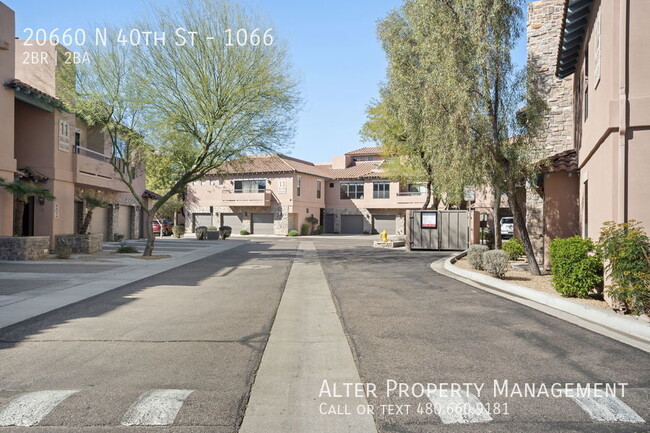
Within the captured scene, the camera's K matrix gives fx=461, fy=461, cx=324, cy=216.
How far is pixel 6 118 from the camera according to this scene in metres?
17.8

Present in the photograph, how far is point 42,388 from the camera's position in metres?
4.66

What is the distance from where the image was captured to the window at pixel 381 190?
173 ft

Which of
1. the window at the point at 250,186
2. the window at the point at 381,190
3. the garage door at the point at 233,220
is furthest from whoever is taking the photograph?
the window at the point at 381,190

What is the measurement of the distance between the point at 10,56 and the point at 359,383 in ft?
66.1

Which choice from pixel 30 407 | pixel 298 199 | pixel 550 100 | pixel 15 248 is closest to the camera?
Answer: pixel 30 407

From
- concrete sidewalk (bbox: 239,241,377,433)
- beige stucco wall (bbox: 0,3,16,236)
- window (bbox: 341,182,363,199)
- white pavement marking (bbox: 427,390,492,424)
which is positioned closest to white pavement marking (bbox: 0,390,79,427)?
concrete sidewalk (bbox: 239,241,377,433)

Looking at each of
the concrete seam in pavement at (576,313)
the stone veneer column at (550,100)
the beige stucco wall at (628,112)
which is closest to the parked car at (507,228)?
the stone veneer column at (550,100)

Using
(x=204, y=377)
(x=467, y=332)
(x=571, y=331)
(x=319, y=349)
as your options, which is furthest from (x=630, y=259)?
(x=204, y=377)

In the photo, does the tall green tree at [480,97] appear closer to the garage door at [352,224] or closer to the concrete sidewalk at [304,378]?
the concrete sidewalk at [304,378]

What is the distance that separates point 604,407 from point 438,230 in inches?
865

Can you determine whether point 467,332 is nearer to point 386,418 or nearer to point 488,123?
point 386,418

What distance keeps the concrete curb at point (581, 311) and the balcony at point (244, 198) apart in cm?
3867

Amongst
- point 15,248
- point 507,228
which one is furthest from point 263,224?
point 15,248

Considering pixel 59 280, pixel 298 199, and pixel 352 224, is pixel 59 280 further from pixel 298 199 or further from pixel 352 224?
pixel 352 224
